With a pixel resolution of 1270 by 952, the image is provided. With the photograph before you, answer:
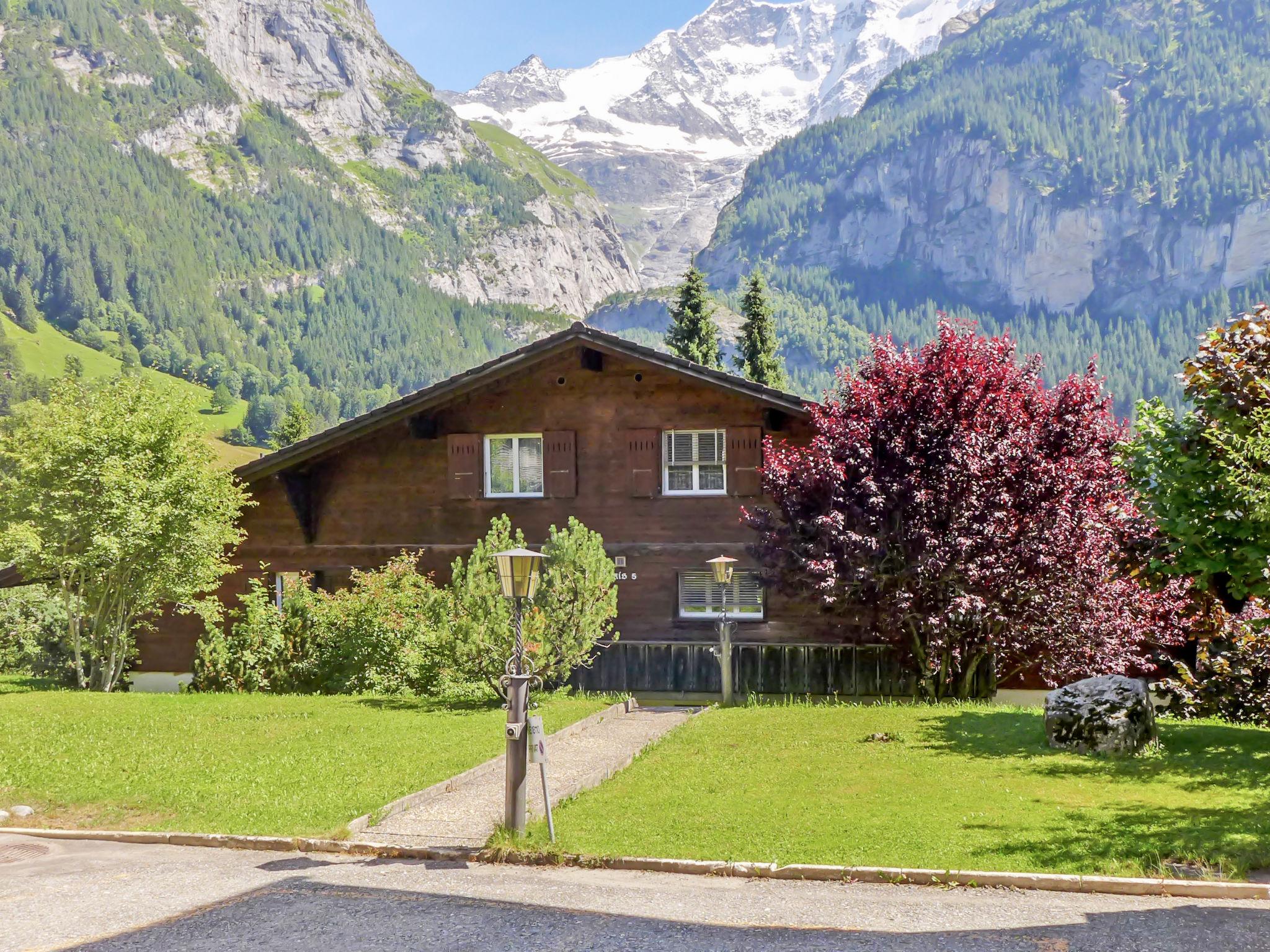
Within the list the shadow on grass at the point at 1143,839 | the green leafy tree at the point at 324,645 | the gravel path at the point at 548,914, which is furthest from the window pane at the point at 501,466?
the shadow on grass at the point at 1143,839

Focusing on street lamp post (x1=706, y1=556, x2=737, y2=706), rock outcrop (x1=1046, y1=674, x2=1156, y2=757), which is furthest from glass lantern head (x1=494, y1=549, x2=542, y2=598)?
street lamp post (x1=706, y1=556, x2=737, y2=706)

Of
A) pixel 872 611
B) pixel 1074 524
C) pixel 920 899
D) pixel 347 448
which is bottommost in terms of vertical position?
pixel 920 899

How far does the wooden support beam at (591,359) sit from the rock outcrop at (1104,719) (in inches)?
571

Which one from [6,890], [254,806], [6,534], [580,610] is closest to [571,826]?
[254,806]

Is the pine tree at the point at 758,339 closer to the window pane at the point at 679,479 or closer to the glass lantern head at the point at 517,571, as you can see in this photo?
the window pane at the point at 679,479

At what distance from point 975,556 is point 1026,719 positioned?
12.0 ft

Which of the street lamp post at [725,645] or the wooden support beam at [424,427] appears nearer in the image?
the street lamp post at [725,645]

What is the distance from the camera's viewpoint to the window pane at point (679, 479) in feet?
91.1

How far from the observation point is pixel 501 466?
28906 mm

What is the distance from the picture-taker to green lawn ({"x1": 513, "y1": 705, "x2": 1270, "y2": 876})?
11.4m

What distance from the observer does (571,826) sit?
41.9 ft

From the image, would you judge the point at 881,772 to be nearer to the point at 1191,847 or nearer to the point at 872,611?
the point at 1191,847

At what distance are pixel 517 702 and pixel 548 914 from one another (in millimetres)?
3007

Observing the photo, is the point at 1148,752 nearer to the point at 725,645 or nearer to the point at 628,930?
the point at 725,645
